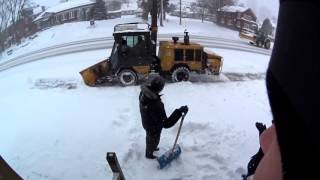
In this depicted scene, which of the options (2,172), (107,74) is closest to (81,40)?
(107,74)

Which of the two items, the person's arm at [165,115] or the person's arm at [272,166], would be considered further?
the person's arm at [165,115]

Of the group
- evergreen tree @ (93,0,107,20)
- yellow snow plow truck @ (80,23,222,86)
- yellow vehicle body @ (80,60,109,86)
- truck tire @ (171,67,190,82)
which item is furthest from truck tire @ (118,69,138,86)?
evergreen tree @ (93,0,107,20)

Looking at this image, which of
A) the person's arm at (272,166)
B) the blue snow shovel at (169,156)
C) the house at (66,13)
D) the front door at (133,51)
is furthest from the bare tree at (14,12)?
the person's arm at (272,166)

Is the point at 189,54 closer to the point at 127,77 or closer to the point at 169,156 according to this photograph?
the point at 127,77

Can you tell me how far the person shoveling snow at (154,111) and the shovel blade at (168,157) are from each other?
321 mm

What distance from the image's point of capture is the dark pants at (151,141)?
7145 mm

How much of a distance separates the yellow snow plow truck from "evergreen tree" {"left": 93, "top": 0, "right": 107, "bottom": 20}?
101 feet

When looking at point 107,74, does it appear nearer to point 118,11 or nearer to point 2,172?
point 2,172

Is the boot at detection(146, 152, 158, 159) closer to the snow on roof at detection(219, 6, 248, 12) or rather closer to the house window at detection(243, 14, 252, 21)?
the house window at detection(243, 14, 252, 21)

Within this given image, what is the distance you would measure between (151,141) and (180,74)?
25.5ft

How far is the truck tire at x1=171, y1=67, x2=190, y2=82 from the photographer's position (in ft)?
48.7

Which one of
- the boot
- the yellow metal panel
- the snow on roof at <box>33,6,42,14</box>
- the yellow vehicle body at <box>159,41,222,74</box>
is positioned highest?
the snow on roof at <box>33,6,42,14</box>

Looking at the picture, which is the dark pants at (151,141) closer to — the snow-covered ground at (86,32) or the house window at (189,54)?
the house window at (189,54)

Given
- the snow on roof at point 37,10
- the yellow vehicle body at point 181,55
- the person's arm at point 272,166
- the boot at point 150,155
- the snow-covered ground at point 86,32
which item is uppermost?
the person's arm at point 272,166
